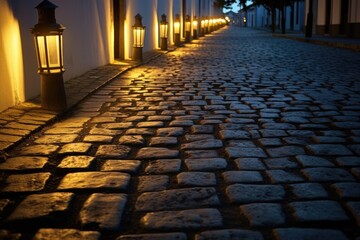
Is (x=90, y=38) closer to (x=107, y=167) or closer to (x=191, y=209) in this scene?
(x=107, y=167)

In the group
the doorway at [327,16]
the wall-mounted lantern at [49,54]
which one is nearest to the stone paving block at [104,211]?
the wall-mounted lantern at [49,54]

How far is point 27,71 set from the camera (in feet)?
18.7

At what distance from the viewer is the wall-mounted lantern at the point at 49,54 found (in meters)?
4.96

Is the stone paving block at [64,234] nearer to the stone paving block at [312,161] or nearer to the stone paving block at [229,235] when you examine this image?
the stone paving block at [229,235]

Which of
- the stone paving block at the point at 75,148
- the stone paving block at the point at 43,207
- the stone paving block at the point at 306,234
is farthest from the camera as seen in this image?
the stone paving block at the point at 75,148

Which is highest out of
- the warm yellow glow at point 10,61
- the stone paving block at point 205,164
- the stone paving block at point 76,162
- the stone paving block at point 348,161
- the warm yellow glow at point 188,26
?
the warm yellow glow at point 188,26

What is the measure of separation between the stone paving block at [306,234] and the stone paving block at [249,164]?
990 millimetres

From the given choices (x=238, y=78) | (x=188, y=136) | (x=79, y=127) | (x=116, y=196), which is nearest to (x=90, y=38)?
(x=238, y=78)

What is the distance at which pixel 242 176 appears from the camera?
2.98 m

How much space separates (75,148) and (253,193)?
65.8 inches

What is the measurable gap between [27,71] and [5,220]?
3.72 meters

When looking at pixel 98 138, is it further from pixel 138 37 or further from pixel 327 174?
pixel 138 37

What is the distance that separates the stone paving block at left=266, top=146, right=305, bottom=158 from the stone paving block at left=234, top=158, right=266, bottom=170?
0.22 metres

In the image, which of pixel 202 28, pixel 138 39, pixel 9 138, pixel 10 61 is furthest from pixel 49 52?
pixel 202 28
